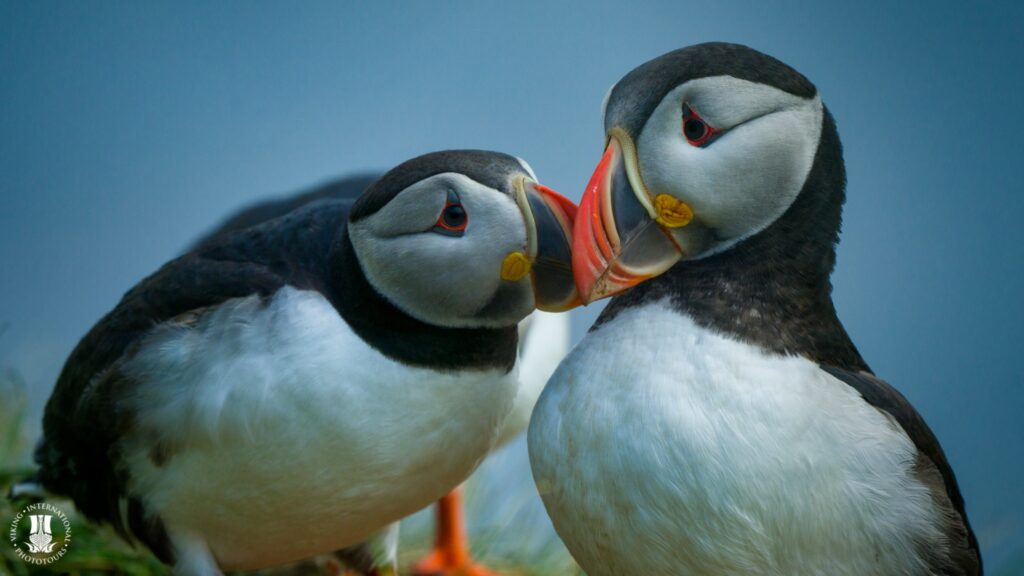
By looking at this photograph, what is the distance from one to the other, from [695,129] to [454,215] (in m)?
0.39

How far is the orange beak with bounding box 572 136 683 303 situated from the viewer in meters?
1.50

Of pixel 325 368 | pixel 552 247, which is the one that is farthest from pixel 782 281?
pixel 325 368

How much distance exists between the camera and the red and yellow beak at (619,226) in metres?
1.50

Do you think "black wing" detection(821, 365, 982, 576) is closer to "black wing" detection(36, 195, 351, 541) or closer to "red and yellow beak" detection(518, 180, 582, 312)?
"red and yellow beak" detection(518, 180, 582, 312)

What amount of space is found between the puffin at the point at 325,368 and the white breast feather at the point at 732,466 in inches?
9.7

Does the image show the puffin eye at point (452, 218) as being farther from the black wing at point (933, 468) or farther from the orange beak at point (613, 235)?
the black wing at point (933, 468)

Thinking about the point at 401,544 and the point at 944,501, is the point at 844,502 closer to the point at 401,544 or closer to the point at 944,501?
the point at 944,501

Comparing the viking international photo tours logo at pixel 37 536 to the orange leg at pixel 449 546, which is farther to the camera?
the orange leg at pixel 449 546

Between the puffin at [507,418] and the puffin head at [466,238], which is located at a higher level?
the puffin head at [466,238]

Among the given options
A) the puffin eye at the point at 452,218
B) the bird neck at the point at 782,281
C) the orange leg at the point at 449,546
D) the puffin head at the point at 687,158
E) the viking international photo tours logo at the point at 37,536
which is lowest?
the orange leg at the point at 449,546

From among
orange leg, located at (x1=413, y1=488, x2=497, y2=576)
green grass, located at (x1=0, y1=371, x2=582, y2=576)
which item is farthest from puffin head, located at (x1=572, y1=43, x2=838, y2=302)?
orange leg, located at (x1=413, y1=488, x2=497, y2=576)

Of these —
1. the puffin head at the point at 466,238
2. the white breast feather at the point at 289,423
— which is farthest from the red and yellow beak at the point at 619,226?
the white breast feather at the point at 289,423

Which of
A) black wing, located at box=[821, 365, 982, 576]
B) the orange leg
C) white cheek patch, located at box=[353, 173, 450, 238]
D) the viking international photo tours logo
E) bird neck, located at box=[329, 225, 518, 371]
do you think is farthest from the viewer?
the orange leg

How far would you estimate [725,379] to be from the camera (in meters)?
1.47
